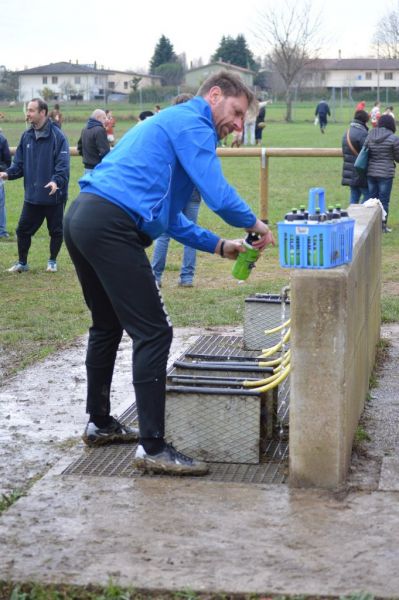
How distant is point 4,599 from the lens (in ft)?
12.8

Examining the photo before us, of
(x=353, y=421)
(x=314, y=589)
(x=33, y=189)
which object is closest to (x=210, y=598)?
(x=314, y=589)

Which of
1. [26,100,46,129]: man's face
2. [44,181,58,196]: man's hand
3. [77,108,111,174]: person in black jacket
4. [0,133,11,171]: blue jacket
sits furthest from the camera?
A: [77,108,111,174]: person in black jacket

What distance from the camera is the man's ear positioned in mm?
5207

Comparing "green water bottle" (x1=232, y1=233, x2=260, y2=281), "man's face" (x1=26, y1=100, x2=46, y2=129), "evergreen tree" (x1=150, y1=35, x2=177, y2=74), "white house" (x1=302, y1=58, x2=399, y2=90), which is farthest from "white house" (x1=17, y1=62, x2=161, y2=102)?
"green water bottle" (x1=232, y1=233, x2=260, y2=281)

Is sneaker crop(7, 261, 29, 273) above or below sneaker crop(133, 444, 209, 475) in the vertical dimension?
below

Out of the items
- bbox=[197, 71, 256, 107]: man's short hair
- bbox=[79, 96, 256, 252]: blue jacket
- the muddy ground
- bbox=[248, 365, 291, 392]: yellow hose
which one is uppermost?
bbox=[197, 71, 256, 107]: man's short hair

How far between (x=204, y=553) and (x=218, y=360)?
2396 mm

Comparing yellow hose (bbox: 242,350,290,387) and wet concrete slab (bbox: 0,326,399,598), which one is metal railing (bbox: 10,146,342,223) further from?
wet concrete slab (bbox: 0,326,399,598)

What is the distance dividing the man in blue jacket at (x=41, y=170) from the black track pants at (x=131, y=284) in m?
6.81

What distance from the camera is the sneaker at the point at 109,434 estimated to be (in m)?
5.80

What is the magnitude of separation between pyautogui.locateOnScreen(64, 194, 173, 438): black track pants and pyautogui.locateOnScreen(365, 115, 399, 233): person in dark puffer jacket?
10.9 metres

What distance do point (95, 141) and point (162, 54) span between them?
104222 mm

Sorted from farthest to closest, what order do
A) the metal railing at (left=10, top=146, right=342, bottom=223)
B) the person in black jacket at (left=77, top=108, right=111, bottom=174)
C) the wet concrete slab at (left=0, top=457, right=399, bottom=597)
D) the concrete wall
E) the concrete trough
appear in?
1. the person in black jacket at (left=77, top=108, right=111, bottom=174)
2. the metal railing at (left=10, top=146, right=342, bottom=223)
3. the concrete trough
4. the concrete wall
5. the wet concrete slab at (left=0, top=457, right=399, bottom=597)

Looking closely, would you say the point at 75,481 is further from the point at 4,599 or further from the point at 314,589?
the point at 314,589
